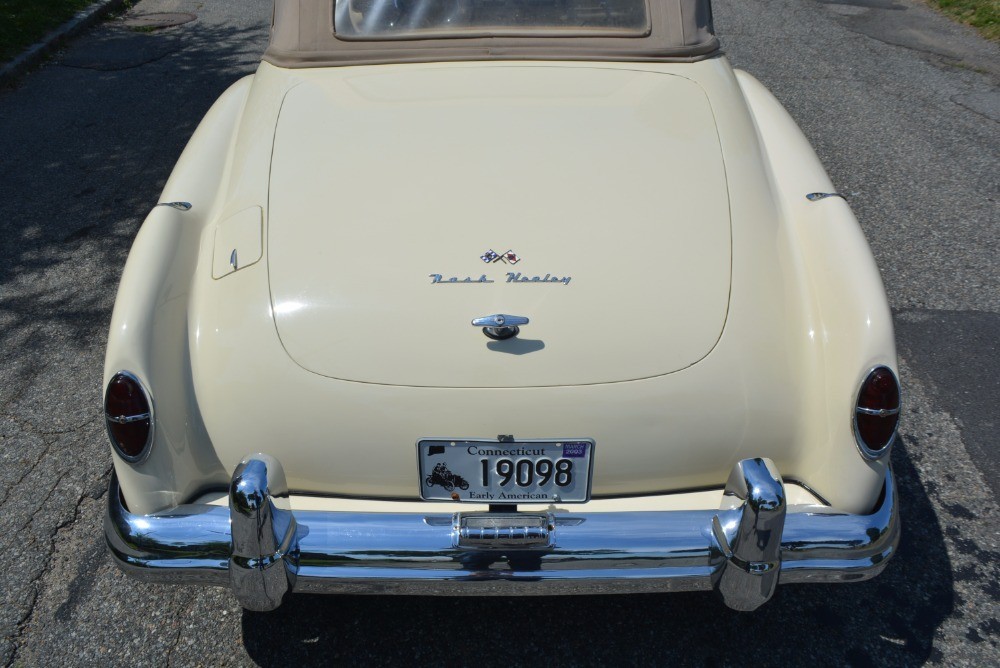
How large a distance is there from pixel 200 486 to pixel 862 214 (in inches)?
154

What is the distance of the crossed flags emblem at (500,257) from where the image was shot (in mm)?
2092

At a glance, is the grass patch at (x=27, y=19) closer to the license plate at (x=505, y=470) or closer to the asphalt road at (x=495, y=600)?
the asphalt road at (x=495, y=600)

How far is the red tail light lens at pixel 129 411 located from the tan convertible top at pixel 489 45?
1433 mm

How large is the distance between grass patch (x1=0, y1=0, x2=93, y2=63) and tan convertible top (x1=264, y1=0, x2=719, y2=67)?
5.45 m

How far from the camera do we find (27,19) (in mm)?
7895

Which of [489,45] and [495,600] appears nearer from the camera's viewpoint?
[495,600]

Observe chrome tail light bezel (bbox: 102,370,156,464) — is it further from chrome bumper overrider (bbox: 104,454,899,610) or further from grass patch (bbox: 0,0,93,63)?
grass patch (bbox: 0,0,93,63)

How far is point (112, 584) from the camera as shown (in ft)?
8.32

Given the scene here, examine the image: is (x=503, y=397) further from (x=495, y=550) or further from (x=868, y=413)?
(x=868, y=413)

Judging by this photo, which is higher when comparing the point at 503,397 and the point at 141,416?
the point at 503,397

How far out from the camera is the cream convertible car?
6.31 feet

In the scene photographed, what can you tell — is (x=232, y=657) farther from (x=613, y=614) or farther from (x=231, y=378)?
(x=613, y=614)

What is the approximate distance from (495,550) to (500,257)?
0.71 meters

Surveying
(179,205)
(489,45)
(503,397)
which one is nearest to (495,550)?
(503,397)
